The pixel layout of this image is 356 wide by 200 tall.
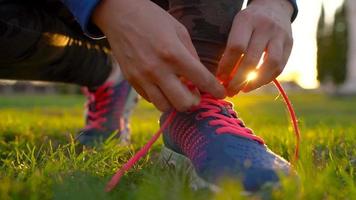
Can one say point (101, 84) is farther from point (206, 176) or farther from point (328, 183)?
point (328, 183)

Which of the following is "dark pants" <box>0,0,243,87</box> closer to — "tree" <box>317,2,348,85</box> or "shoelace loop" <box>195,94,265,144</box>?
"shoelace loop" <box>195,94,265,144</box>

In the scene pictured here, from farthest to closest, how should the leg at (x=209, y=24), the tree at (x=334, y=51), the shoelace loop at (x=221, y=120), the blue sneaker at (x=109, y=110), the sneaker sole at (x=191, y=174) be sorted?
the tree at (x=334, y=51), the blue sneaker at (x=109, y=110), the leg at (x=209, y=24), the shoelace loop at (x=221, y=120), the sneaker sole at (x=191, y=174)

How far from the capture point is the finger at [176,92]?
1337 mm

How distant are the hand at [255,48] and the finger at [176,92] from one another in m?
0.14

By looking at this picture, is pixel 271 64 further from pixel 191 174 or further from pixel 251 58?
A: pixel 191 174

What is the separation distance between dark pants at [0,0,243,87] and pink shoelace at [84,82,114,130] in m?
0.06

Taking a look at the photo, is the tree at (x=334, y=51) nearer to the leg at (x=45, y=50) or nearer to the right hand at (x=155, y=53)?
the leg at (x=45, y=50)

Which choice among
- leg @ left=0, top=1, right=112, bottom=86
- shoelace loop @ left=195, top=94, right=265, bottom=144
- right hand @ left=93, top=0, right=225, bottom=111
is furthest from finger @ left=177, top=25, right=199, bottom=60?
leg @ left=0, top=1, right=112, bottom=86

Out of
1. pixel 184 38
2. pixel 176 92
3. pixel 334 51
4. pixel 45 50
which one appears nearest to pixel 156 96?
pixel 176 92

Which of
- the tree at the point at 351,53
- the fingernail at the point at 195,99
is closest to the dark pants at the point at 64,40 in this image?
the fingernail at the point at 195,99

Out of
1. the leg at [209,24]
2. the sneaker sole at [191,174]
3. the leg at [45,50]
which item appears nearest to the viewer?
the sneaker sole at [191,174]

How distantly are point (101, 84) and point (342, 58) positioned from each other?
84.6 feet

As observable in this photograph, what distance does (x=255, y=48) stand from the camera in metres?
1.41

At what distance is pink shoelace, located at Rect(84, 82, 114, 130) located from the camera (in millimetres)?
2863
